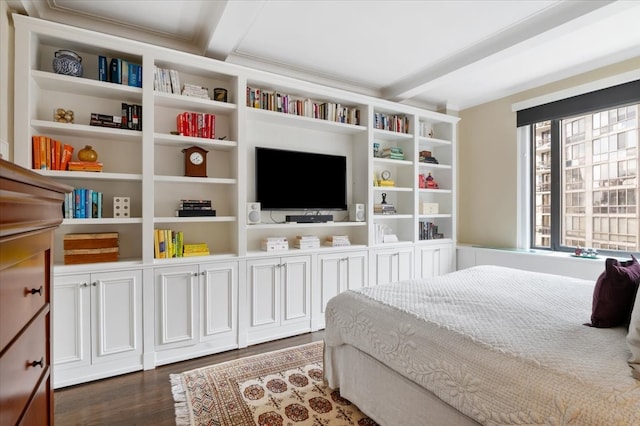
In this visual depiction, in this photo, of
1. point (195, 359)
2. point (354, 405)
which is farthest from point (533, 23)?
point (195, 359)

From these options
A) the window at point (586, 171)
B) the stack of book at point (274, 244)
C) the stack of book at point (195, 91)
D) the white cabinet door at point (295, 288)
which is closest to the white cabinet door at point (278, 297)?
the white cabinet door at point (295, 288)

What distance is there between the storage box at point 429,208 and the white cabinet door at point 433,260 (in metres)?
0.47

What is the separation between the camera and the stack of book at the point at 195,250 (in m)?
2.76

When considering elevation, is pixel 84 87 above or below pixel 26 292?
above

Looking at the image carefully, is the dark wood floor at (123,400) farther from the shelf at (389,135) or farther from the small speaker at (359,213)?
the shelf at (389,135)

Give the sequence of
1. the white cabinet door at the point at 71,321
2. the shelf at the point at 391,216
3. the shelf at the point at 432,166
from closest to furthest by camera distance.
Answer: the white cabinet door at the point at 71,321 → the shelf at the point at 391,216 → the shelf at the point at 432,166

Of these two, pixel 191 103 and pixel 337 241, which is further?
A: pixel 337 241

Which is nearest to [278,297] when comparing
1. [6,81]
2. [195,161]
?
[195,161]

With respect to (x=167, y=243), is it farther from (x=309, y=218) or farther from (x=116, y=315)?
(x=309, y=218)

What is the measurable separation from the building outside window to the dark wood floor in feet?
13.3

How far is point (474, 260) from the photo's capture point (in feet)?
13.9

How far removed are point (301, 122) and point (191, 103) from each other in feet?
3.60

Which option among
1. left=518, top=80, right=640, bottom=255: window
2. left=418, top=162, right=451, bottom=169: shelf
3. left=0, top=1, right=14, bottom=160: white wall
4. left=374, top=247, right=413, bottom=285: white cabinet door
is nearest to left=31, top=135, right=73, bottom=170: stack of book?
left=0, top=1, right=14, bottom=160: white wall

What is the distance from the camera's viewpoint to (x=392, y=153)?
404 centimetres
